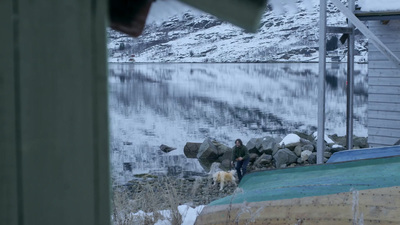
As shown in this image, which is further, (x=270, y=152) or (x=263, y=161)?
(x=270, y=152)

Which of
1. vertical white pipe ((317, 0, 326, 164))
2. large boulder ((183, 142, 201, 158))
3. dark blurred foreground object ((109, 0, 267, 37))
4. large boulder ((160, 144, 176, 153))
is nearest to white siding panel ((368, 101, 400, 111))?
vertical white pipe ((317, 0, 326, 164))

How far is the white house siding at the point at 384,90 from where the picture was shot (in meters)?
12.5

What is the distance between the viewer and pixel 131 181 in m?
19.4

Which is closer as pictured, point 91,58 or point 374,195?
point 91,58

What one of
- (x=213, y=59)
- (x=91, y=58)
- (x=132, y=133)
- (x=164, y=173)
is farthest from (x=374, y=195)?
(x=213, y=59)

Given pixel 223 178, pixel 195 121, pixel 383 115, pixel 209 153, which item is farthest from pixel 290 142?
pixel 195 121

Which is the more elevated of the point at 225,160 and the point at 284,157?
the point at 284,157

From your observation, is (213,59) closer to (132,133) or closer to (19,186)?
(132,133)

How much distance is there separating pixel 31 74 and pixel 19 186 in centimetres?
25

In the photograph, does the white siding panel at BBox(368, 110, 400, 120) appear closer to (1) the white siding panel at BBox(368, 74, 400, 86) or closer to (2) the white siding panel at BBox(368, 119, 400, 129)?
Answer: (2) the white siding panel at BBox(368, 119, 400, 129)

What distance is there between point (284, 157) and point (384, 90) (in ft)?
31.4

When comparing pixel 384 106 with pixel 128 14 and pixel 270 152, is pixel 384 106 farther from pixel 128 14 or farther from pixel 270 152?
pixel 128 14

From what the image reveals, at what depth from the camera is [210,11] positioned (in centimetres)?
141

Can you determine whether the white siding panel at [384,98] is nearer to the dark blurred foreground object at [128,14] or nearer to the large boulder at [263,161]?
the large boulder at [263,161]
